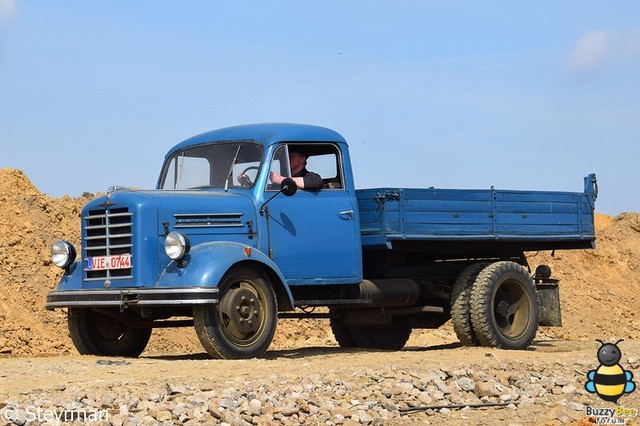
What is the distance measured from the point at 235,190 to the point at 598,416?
4.64 m

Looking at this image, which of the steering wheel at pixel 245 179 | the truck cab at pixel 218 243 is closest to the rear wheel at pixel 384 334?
the truck cab at pixel 218 243

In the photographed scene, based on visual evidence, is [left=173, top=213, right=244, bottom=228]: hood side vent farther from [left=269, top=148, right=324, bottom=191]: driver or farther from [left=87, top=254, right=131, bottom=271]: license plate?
[left=269, top=148, right=324, bottom=191]: driver

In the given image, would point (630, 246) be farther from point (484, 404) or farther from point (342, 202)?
point (484, 404)

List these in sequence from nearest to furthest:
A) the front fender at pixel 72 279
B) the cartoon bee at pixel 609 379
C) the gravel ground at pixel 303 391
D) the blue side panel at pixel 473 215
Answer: the gravel ground at pixel 303 391 < the cartoon bee at pixel 609 379 < the front fender at pixel 72 279 < the blue side panel at pixel 473 215

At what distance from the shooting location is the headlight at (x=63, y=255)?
40.0 ft

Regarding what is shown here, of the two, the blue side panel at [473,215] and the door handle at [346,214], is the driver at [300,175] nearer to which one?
the door handle at [346,214]

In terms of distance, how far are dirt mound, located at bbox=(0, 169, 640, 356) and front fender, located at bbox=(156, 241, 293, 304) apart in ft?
18.8

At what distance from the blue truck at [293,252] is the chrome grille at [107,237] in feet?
0.05

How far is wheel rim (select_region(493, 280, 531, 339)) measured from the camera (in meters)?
14.1

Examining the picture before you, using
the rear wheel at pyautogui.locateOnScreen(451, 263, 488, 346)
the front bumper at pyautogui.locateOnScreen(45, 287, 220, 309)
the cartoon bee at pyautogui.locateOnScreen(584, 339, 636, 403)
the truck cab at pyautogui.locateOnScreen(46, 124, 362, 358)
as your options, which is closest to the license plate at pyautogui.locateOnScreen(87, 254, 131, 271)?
the truck cab at pyautogui.locateOnScreen(46, 124, 362, 358)

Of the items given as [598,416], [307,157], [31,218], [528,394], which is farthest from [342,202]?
[31,218]

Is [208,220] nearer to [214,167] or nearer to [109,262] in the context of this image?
[109,262]

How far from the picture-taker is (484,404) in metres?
9.43

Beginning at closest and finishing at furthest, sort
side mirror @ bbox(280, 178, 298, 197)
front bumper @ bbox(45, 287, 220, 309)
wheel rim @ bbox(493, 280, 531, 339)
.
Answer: front bumper @ bbox(45, 287, 220, 309), side mirror @ bbox(280, 178, 298, 197), wheel rim @ bbox(493, 280, 531, 339)
